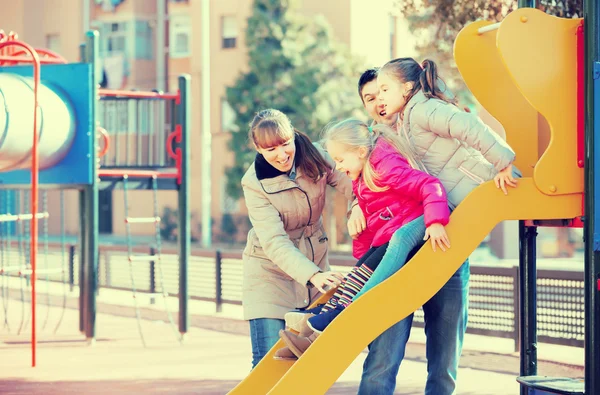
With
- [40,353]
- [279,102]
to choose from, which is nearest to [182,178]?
[40,353]

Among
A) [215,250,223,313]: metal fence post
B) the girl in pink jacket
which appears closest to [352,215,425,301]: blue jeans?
the girl in pink jacket

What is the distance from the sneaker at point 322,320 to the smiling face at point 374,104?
1.01 metres

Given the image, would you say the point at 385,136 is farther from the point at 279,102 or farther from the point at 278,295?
the point at 279,102

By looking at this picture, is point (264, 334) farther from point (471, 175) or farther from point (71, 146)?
point (71, 146)

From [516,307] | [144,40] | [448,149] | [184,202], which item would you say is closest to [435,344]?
[448,149]

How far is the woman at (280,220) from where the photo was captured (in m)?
5.12

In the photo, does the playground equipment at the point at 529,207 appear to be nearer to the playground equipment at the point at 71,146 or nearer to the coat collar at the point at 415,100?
the coat collar at the point at 415,100

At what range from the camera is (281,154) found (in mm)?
5145

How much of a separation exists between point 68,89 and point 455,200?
279 inches

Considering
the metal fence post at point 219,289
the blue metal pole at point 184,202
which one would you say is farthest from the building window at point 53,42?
the blue metal pole at point 184,202

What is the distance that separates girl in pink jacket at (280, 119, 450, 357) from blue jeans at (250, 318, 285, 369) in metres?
0.54

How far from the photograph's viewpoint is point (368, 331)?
457cm

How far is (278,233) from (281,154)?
41 cm

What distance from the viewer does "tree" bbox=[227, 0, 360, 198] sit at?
32.7 meters
